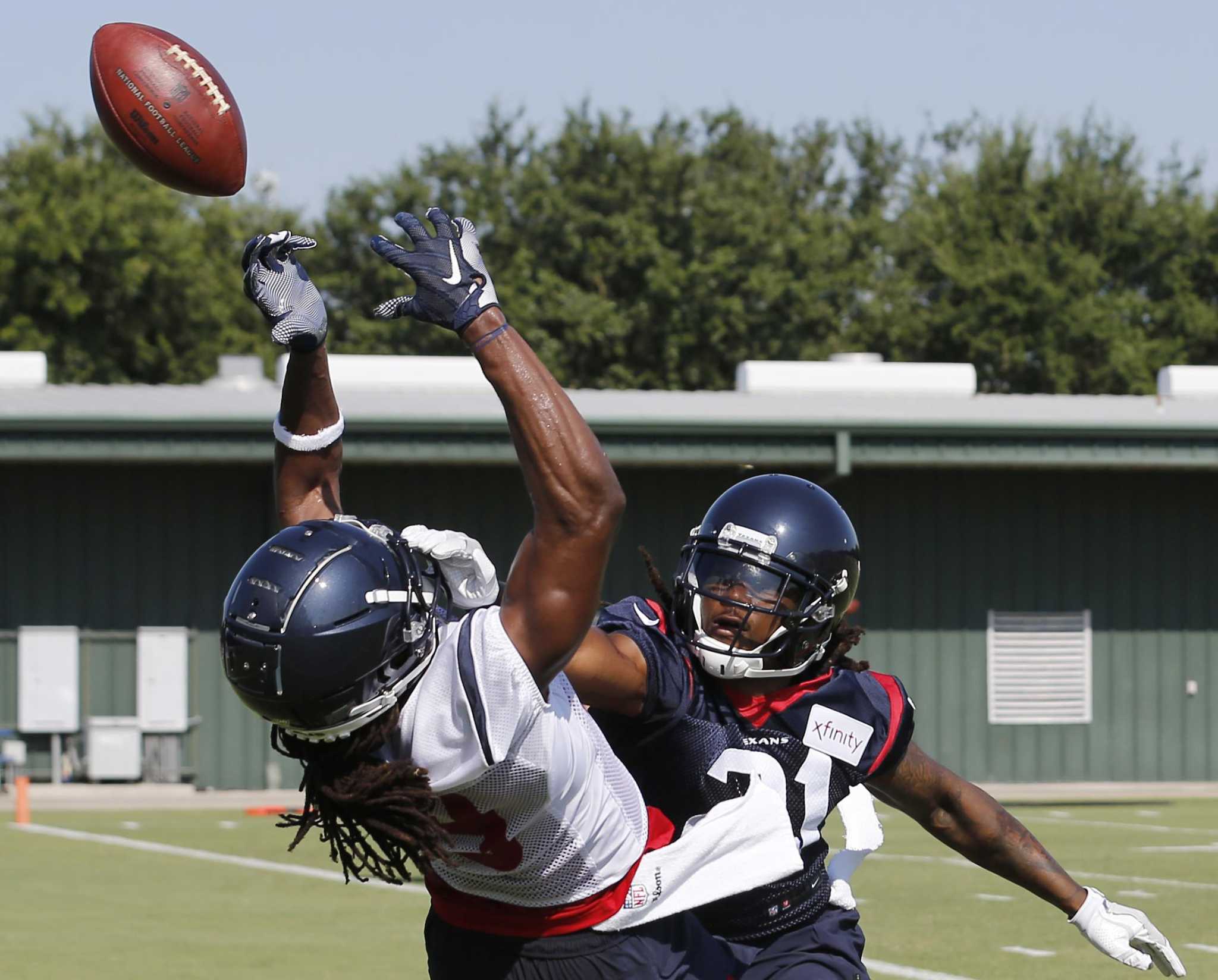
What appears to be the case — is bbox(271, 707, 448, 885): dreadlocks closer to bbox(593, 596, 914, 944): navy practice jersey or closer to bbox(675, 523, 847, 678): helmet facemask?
bbox(593, 596, 914, 944): navy practice jersey

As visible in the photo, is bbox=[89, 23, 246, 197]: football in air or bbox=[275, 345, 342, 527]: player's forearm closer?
bbox=[275, 345, 342, 527]: player's forearm

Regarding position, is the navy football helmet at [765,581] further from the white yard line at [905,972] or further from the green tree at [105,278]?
the green tree at [105,278]

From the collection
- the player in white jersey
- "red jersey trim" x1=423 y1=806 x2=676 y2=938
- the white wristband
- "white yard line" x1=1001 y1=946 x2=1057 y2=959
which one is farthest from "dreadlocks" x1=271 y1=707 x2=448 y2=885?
"white yard line" x1=1001 y1=946 x2=1057 y2=959

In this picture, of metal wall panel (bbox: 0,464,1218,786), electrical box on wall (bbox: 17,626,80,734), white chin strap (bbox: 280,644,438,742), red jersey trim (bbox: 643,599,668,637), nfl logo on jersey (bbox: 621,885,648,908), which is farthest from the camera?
metal wall panel (bbox: 0,464,1218,786)

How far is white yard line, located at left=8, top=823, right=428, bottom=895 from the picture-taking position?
11.4 m

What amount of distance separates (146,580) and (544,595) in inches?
672

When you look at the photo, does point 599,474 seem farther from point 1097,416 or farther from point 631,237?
point 631,237

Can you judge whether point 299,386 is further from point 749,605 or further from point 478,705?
point 478,705

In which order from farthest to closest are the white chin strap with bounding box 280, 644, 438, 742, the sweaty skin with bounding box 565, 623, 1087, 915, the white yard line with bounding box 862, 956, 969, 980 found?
the white yard line with bounding box 862, 956, 969, 980 < the sweaty skin with bounding box 565, 623, 1087, 915 < the white chin strap with bounding box 280, 644, 438, 742

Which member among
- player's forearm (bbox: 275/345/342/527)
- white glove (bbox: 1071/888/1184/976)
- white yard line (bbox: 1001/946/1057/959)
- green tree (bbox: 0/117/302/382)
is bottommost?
white yard line (bbox: 1001/946/1057/959)

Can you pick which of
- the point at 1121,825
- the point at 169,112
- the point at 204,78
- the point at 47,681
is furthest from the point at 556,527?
the point at 47,681

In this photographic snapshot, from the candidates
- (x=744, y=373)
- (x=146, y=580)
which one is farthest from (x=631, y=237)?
(x=146, y=580)

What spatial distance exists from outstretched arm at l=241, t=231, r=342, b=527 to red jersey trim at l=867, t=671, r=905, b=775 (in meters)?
1.35

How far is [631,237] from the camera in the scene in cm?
4275
